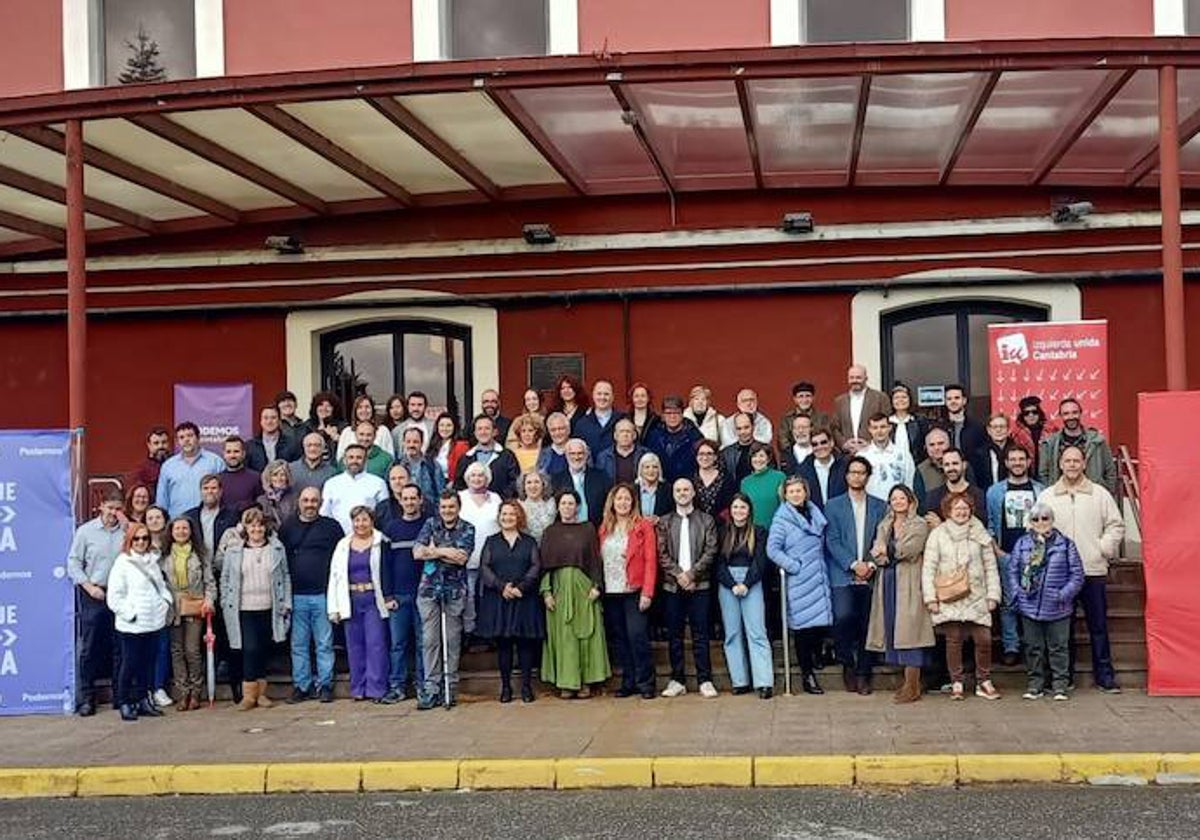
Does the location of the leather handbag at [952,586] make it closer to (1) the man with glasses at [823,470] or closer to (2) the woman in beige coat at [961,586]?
(2) the woman in beige coat at [961,586]

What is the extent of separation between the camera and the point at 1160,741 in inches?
356

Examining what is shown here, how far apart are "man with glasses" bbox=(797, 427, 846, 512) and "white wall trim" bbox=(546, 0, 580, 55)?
499 centimetres

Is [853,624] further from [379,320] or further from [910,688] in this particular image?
[379,320]

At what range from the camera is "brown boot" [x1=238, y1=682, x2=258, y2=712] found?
11.3m

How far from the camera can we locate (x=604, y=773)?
8914 mm

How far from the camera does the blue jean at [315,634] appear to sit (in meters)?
11.4

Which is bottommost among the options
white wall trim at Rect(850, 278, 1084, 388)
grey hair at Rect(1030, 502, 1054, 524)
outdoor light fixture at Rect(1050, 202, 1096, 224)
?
grey hair at Rect(1030, 502, 1054, 524)

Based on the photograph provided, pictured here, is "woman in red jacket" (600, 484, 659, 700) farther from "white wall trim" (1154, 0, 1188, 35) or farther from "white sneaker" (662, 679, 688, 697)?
"white wall trim" (1154, 0, 1188, 35)

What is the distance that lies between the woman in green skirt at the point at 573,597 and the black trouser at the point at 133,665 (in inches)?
125

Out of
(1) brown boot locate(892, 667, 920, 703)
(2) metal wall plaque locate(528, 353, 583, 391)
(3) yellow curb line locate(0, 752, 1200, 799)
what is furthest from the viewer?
(2) metal wall plaque locate(528, 353, 583, 391)

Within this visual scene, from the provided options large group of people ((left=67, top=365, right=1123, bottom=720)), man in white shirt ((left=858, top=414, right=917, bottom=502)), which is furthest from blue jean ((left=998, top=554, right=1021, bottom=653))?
man in white shirt ((left=858, top=414, right=917, bottom=502))

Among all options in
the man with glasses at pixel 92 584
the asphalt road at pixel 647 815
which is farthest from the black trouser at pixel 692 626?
the man with glasses at pixel 92 584

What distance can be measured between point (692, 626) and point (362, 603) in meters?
2.68

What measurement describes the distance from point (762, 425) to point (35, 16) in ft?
29.6
